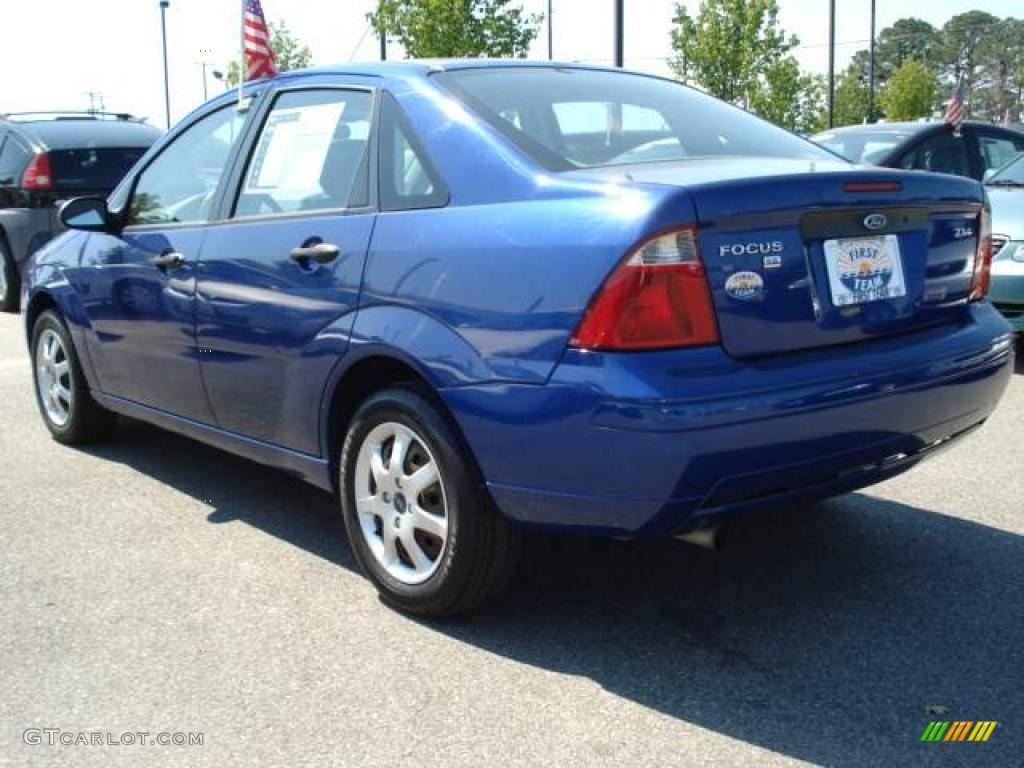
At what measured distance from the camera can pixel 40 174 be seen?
1041 cm

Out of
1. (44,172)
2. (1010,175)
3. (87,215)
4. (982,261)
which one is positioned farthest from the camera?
(44,172)

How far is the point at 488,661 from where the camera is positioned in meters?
3.30

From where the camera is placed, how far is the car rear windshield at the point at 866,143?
400 inches

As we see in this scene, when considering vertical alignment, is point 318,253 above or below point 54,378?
above

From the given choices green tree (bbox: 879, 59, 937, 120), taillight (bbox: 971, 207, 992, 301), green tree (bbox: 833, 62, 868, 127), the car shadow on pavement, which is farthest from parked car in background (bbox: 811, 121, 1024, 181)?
green tree (bbox: 879, 59, 937, 120)

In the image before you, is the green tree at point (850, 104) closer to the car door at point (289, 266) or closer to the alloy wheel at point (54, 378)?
the alloy wheel at point (54, 378)

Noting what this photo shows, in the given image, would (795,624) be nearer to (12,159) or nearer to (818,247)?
(818,247)

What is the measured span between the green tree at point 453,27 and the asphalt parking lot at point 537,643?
83.4ft

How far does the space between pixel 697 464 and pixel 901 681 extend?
0.85 m

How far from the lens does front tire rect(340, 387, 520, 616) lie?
330cm

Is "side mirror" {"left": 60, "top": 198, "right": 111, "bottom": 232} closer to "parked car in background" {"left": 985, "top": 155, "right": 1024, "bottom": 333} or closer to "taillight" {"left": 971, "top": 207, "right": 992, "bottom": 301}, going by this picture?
→ "taillight" {"left": 971, "top": 207, "right": 992, "bottom": 301}

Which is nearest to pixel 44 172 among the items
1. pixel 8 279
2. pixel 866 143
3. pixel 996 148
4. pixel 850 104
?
pixel 8 279

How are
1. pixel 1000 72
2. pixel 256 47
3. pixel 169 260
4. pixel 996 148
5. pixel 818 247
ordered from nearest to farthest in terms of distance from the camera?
pixel 818 247, pixel 169 260, pixel 256 47, pixel 996 148, pixel 1000 72

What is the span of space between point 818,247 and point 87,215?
308cm
